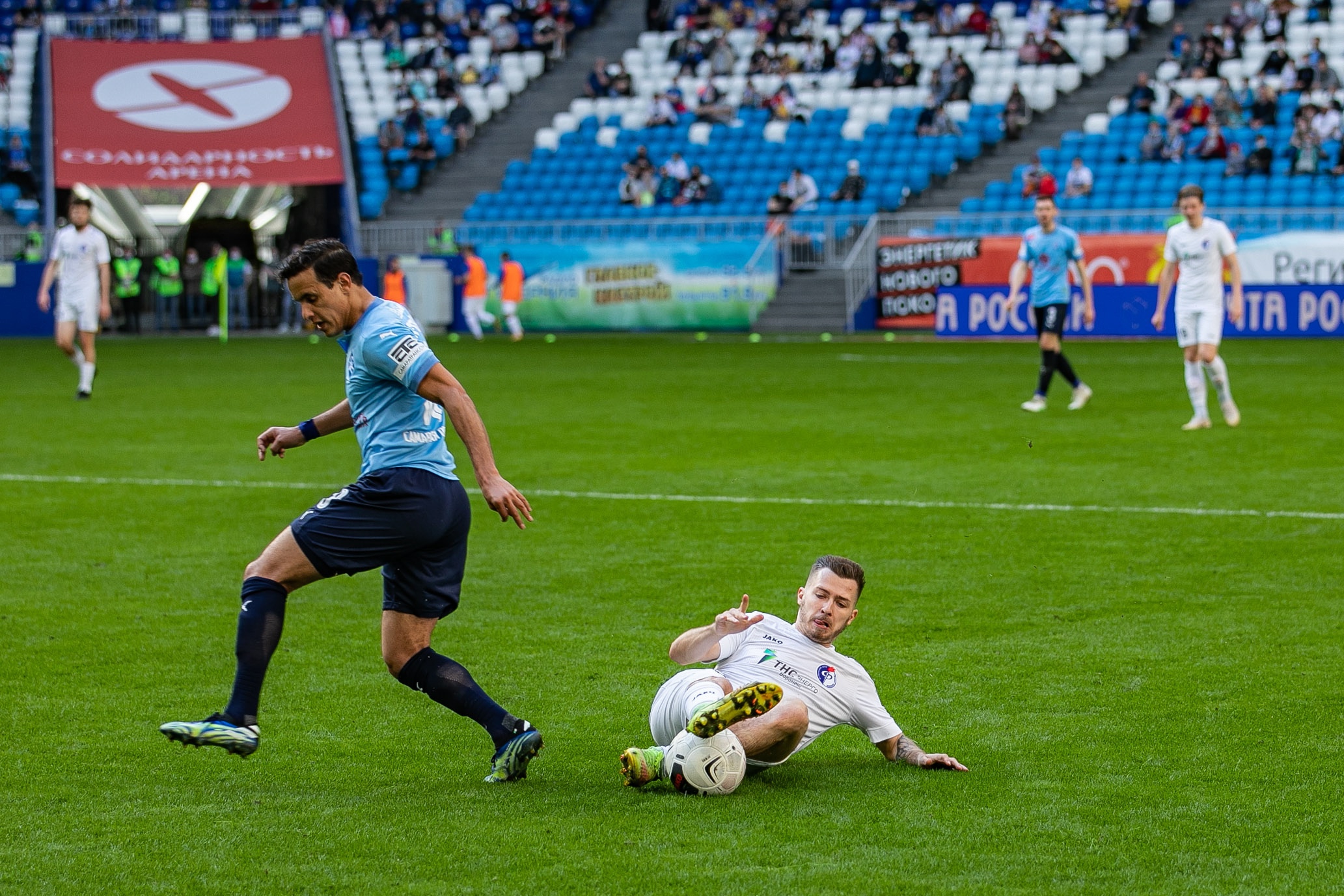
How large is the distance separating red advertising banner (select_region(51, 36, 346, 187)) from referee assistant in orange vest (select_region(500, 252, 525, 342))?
7.54 metres

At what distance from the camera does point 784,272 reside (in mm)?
32750

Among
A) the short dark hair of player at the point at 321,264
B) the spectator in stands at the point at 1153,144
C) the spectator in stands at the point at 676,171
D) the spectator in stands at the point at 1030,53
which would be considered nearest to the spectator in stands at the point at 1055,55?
the spectator in stands at the point at 1030,53

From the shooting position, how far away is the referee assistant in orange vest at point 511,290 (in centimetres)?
3167

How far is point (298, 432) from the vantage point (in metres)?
5.75

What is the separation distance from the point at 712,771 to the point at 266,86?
36.7 meters

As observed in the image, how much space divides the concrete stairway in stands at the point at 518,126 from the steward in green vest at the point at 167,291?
5.01 meters

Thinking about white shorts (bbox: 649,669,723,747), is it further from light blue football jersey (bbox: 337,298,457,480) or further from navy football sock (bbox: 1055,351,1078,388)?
navy football sock (bbox: 1055,351,1078,388)

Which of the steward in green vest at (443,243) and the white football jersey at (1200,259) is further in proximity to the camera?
the steward in green vest at (443,243)

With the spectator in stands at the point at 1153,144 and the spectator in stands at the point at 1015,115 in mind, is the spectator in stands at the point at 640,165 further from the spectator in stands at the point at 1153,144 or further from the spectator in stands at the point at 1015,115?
the spectator in stands at the point at 1153,144

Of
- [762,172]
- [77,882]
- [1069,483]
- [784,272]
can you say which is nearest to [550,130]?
[762,172]

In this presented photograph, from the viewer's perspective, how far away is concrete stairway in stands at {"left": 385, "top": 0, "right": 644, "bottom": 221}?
127ft

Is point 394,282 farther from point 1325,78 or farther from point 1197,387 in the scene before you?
point 1197,387

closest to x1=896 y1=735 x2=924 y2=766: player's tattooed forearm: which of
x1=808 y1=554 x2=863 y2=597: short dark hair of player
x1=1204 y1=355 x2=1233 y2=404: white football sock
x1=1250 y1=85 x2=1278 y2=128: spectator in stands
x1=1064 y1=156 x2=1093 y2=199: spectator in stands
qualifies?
x1=808 y1=554 x2=863 y2=597: short dark hair of player

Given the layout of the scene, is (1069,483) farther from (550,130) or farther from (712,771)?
(550,130)
